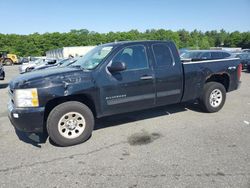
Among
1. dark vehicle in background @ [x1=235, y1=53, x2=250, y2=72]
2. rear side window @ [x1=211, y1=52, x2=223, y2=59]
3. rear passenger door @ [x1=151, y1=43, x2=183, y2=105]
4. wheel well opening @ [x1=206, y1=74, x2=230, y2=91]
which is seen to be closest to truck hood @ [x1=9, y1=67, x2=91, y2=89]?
rear passenger door @ [x1=151, y1=43, x2=183, y2=105]

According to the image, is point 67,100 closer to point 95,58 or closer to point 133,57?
point 95,58

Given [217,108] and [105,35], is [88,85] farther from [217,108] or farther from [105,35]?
[105,35]

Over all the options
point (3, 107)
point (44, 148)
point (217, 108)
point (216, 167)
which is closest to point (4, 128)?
point (44, 148)

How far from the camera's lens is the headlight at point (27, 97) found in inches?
184

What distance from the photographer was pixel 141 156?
4488 millimetres

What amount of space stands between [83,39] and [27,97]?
8156 cm

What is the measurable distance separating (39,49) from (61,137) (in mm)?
76003

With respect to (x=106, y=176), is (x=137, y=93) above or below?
above

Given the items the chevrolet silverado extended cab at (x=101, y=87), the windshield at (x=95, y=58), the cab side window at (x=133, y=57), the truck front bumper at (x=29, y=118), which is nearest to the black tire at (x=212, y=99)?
the chevrolet silverado extended cab at (x=101, y=87)

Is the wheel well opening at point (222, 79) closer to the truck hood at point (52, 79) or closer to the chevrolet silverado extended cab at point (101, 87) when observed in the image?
the chevrolet silverado extended cab at point (101, 87)

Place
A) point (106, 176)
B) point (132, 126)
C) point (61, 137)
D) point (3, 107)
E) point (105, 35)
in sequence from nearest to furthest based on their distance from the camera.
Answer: point (106, 176), point (61, 137), point (132, 126), point (3, 107), point (105, 35)

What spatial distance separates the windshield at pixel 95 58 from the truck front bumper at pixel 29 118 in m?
1.34

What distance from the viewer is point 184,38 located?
103 metres

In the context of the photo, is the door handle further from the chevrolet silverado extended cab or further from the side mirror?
the side mirror
